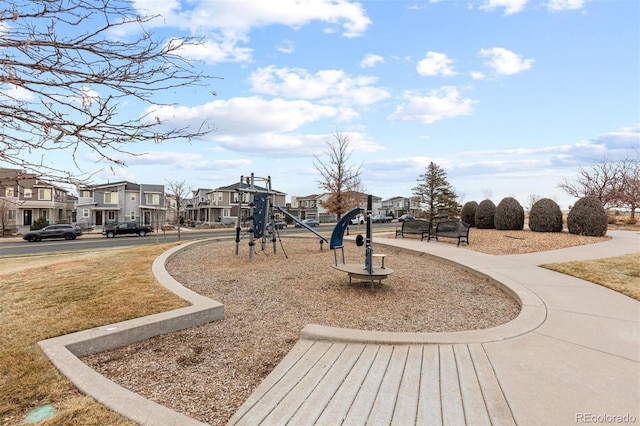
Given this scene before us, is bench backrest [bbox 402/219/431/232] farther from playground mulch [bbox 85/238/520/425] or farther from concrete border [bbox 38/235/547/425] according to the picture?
concrete border [bbox 38/235/547/425]

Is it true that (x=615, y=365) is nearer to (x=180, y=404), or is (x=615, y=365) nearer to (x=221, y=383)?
(x=221, y=383)

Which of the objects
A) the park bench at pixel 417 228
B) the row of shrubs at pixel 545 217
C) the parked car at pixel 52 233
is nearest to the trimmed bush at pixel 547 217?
the row of shrubs at pixel 545 217

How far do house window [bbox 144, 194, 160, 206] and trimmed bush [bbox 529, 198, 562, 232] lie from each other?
46076 millimetres

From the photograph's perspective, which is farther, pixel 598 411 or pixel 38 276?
pixel 38 276

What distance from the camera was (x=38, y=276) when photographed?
795cm

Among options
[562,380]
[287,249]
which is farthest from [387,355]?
[287,249]

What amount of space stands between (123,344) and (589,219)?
17209 mm

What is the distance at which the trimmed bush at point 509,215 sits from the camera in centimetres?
1650

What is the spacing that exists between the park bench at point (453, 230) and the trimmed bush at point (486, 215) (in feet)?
14.6

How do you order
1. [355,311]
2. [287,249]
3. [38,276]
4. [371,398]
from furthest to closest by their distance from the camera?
1. [287,249]
2. [38,276]
3. [355,311]
4. [371,398]

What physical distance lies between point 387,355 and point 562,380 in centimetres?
157

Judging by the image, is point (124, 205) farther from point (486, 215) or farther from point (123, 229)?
point (486, 215)

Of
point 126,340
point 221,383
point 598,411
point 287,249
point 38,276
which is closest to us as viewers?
point 598,411
